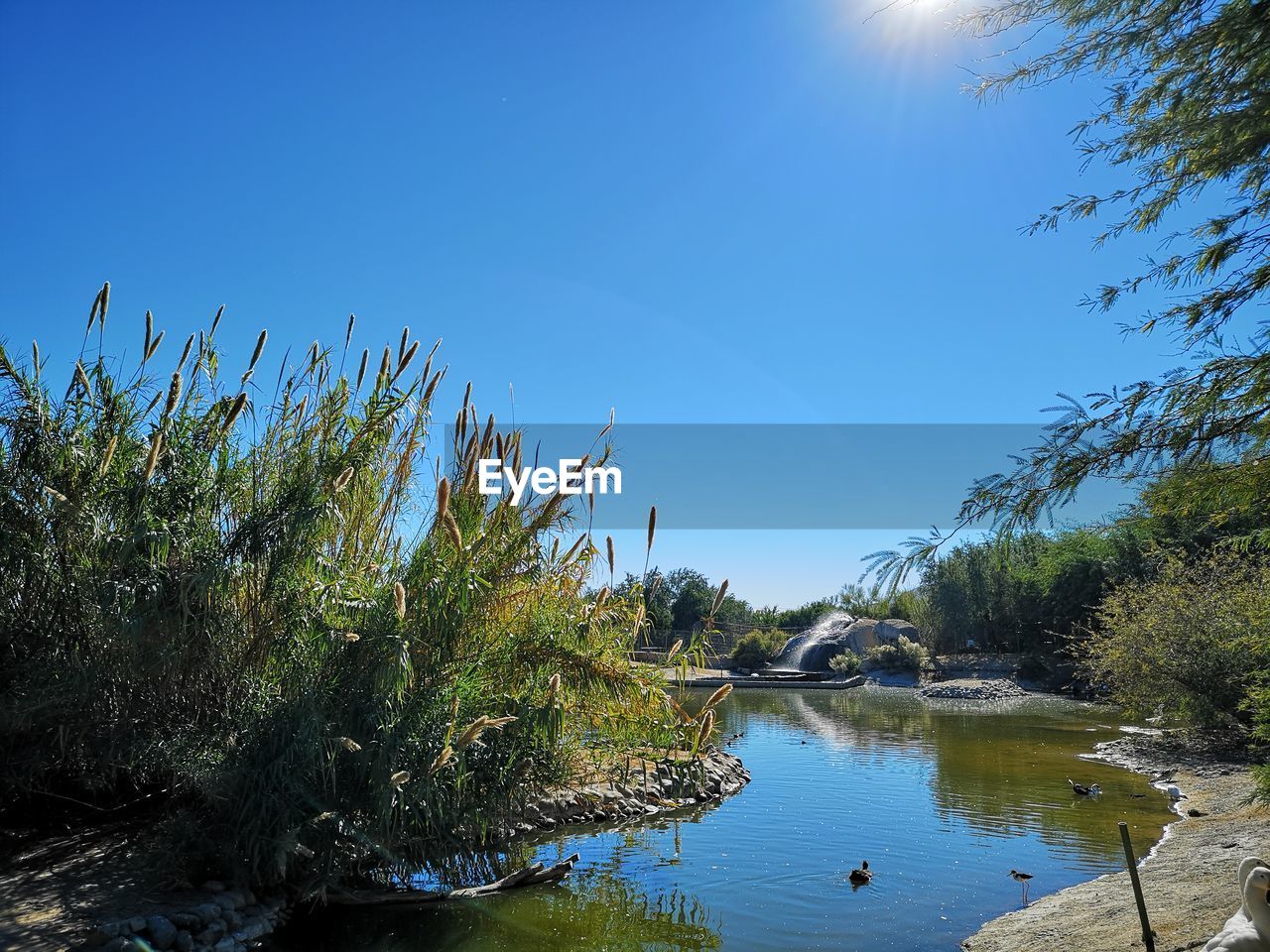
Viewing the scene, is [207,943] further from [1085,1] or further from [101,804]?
[1085,1]

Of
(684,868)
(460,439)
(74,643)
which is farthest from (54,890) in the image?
(684,868)

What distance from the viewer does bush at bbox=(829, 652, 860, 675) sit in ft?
116

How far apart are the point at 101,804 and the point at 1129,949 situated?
7929 millimetres

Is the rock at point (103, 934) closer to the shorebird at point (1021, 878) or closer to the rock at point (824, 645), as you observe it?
the shorebird at point (1021, 878)

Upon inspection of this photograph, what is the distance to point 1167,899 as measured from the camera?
6.17 metres

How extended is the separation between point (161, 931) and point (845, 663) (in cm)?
3252

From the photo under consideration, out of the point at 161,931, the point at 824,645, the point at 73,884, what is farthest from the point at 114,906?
the point at 824,645

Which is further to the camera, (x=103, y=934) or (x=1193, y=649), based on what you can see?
(x=1193, y=649)

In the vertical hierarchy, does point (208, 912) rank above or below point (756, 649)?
below

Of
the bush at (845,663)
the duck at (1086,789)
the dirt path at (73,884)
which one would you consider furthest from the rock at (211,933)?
the bush at (845,663)

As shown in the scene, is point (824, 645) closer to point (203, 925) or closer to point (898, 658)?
point (898, 658)

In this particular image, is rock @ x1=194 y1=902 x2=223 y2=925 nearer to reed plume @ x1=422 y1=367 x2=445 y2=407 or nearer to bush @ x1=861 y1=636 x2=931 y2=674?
reed plume @ x1=422 y1=367 x2=445 y2=407

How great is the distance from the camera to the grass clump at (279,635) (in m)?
6.14

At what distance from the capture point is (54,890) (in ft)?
19.4
